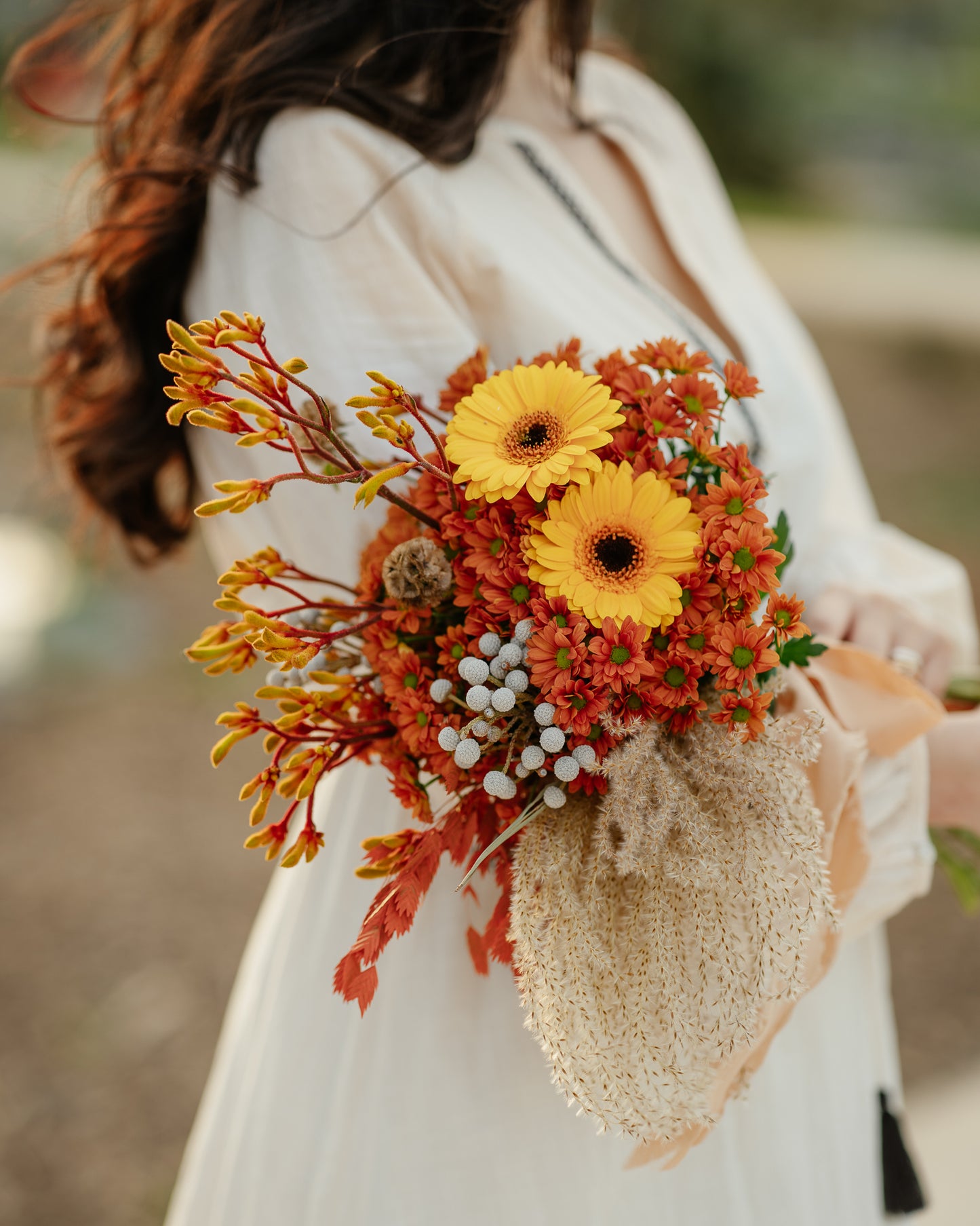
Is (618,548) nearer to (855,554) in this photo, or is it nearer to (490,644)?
(490,644)

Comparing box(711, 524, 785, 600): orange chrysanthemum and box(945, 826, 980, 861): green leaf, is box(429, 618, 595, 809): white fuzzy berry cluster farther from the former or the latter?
box(945, 826, 980, 861): green leaf

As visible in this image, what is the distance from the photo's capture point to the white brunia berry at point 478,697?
0.66 meters

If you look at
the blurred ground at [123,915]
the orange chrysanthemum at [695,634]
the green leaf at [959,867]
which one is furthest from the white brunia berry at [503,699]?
the blurred ground at [123,915]

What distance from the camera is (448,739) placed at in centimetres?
68

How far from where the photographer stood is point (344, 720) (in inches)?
30.4

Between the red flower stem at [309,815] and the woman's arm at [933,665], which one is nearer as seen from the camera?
the red flower stem at [309,815]

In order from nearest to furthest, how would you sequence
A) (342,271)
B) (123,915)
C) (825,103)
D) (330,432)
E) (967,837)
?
1. (330,432)
2. (342,271)
3. (967,837)
4. (123,915)
5. (825,103)

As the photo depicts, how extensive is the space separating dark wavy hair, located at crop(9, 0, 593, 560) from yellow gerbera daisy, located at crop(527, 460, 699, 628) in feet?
1.54

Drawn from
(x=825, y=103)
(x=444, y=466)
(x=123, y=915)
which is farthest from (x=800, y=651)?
(x=825, y=103)

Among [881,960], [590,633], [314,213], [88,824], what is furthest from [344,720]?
[88,824]

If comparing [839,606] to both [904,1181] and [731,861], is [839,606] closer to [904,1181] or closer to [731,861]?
[731,861]

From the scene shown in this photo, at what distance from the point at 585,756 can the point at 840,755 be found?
0.27 meters

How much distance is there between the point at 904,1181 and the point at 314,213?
118 centimetres

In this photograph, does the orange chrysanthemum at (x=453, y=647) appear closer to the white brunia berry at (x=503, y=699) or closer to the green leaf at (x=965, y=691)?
the white brunia berry at (x=503, y=699)
